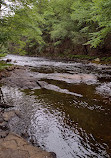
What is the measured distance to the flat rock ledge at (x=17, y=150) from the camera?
2.66 metres

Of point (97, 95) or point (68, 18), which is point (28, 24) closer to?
point (97, 95)

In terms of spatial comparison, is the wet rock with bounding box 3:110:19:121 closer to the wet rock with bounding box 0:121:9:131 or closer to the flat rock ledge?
the wet rock with bounding box 0:121:9:131

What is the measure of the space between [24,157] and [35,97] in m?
3.81

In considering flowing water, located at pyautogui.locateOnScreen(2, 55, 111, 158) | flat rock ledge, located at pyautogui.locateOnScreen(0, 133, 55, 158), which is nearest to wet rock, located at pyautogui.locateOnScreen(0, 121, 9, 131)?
flowing water, located at pyautogui.locateOnScreen(2, 55, 111, 158)

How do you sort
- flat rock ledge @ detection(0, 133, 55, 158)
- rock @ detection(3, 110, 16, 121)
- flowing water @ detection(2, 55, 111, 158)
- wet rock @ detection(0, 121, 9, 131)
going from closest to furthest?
flat rock ledge @ detection(0, 133, 55, 158) → flowing water @ detection(2, 55, 111, 158) → wet rock @ detection(0, 121, 9, 131) → rock @ detection(3, 110, 16, 121)

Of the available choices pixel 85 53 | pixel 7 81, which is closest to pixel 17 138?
pixel 7 81

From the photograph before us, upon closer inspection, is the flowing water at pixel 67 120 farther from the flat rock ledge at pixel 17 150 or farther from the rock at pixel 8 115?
the flat rock ledge at pixel 17 150

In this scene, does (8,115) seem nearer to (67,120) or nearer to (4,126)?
(4,126)

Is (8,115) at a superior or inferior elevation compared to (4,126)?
superior

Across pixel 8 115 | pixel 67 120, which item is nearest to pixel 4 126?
pixel 8 115

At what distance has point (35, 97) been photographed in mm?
6375

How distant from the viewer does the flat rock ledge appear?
266 centimetres

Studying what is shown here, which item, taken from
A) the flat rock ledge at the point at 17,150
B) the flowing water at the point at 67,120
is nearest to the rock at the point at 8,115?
the flowing water at the point at 67,120

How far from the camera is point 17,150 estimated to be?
9.17 ft
